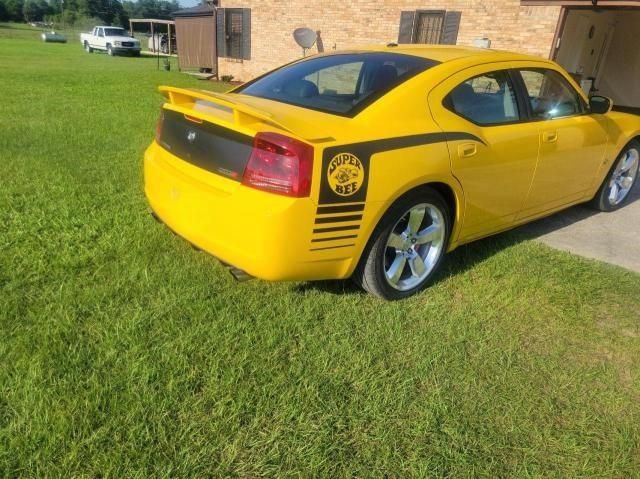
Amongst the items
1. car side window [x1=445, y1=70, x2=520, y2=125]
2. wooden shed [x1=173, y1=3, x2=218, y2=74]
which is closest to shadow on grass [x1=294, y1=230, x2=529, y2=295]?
car side window [x1=445, y1=70, x2=520, y2=125]

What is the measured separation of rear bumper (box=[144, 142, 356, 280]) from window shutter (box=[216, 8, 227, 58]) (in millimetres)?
15464

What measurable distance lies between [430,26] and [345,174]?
1089 cm

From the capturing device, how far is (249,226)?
8.10 feet

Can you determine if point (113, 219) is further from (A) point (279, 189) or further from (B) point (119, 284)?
(A) point (279, 189)

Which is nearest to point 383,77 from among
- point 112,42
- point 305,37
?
point 305,37

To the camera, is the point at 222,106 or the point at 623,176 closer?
the point at 222,106

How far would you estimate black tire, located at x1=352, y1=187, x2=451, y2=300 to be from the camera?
284 cm

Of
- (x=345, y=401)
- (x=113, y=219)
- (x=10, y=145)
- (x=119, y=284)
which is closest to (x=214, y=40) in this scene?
(x=10, y=145)

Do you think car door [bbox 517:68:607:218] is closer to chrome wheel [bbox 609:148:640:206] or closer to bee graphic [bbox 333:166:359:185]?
chrome wheel [bbox 609:148:640:206]

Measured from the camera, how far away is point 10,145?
20.1ft

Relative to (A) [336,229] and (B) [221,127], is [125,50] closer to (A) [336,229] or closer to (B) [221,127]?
(B) [221,127]

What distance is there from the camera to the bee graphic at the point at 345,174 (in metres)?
2.48

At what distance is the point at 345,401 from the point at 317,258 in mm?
729

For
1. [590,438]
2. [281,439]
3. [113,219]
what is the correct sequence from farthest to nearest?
[113,219] < [590,438] < [281,439]
